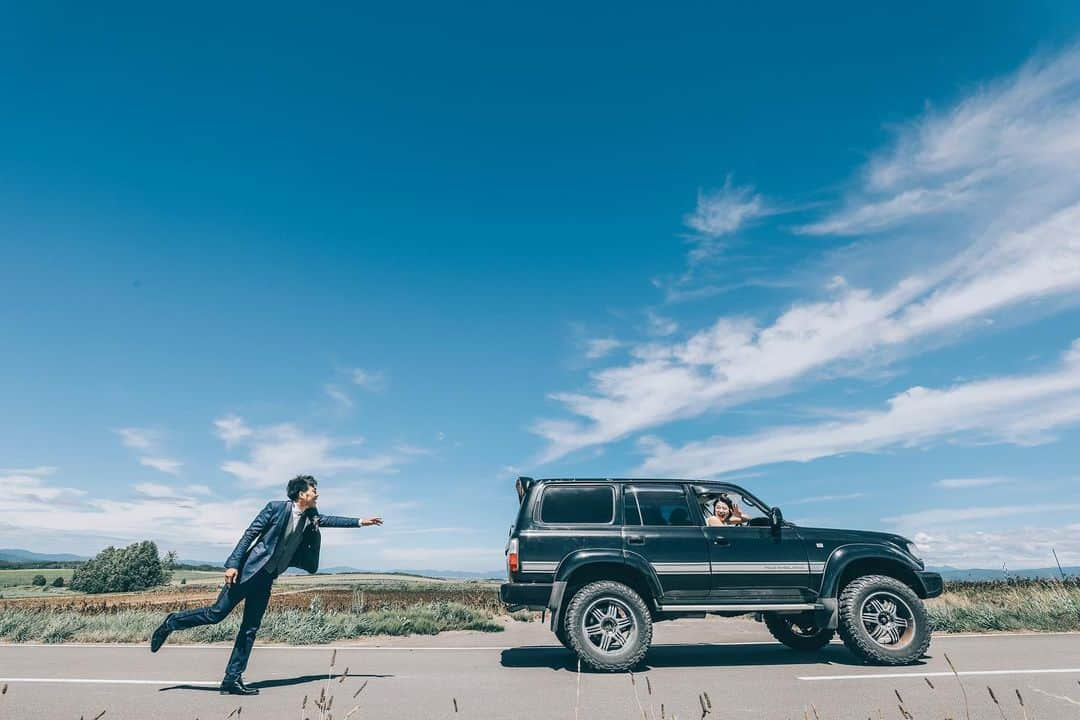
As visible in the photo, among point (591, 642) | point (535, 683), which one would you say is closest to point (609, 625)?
point (591, 642)

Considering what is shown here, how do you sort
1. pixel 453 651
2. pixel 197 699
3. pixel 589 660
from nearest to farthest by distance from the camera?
1. pixel 197 699
2. pixel 589 660
3. pixel 453 651

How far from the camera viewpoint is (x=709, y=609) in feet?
24.8

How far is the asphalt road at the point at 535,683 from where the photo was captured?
529 centimetres

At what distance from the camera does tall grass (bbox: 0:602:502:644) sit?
10930mm

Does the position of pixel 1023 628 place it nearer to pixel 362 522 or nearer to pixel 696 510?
pixel 696 510

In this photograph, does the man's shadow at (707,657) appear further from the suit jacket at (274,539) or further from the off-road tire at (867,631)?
the suit jacket at (274,539)

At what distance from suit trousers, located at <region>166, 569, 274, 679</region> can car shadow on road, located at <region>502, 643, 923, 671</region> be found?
10.1 ft

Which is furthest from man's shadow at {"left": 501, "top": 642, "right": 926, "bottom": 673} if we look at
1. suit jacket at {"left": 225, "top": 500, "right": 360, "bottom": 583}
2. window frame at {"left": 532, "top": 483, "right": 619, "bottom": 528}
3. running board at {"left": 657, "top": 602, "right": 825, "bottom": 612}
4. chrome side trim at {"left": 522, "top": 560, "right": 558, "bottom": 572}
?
suit jacket at {"left": 225, "top": 500, "right": 360, "bottom": 583}

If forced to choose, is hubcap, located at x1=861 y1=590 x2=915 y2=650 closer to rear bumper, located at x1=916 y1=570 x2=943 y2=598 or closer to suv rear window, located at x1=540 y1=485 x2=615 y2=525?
rear bumper, located at x1=916 y1=570 x2=943 y2=598

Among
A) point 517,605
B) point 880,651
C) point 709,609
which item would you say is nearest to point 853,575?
point 880,651

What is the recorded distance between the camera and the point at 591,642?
7.30 m

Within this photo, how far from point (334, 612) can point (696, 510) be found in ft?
29.0

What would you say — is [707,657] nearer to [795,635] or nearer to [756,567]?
[795,635]

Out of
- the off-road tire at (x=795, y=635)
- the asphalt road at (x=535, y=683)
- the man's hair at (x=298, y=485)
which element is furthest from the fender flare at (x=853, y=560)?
the man's hair at (x=298, y=485)
